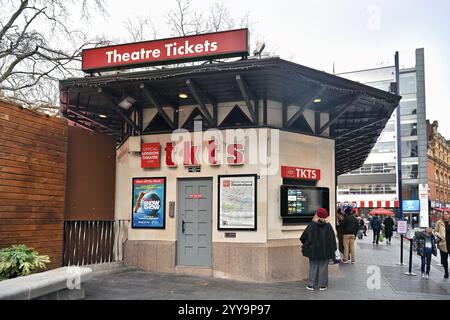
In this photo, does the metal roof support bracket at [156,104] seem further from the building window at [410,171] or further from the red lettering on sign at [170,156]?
the building window at [410,171]

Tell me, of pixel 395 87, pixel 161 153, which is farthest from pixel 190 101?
pixel 395 87

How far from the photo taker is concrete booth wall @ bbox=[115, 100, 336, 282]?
10.1m

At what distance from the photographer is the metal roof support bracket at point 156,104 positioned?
33.2 feet

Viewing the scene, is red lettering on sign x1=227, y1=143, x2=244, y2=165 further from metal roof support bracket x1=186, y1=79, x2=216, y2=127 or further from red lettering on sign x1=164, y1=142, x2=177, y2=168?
red lettering on sign x1=164, y1=142, x2=177, y2=168

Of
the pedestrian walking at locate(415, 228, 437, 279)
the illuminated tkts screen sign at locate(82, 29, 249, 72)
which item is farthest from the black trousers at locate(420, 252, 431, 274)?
the illuminated tkts screen sign at locate(82, 29, 249, 72)

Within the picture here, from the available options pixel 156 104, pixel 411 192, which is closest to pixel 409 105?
pixel 411 192

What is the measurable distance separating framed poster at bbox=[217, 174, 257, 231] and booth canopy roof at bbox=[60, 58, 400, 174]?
183 centimetres

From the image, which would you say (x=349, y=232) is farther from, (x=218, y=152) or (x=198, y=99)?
(x=198, y=99)

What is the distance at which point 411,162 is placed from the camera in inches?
2586

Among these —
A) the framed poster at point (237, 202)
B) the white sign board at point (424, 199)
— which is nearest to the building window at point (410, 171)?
the white sign board at point (424, 199)

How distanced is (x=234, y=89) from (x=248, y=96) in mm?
453

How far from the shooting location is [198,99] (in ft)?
33.1

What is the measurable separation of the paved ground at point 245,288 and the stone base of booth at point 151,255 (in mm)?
314

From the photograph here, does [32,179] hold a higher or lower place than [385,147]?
lower
